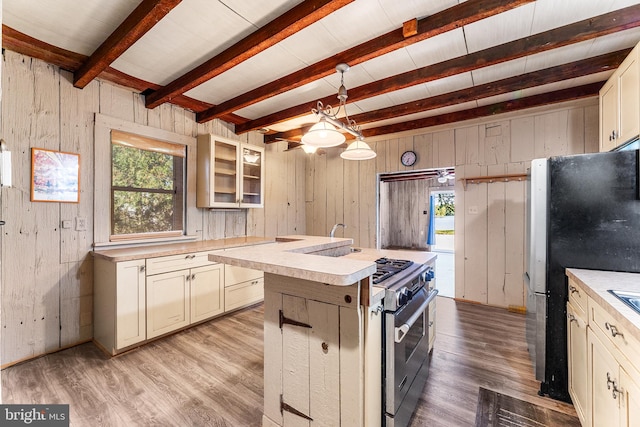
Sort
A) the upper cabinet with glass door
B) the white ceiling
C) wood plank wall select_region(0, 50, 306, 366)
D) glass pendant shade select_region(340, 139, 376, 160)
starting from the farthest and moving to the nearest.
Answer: the upper cabinet with glass door < glass pendant shade select_region(340, 139, 376, 160) < wood plank wall select_region(0, 50, 306, 366) < the white ceiling

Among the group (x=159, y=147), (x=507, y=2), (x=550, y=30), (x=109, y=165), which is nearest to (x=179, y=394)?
(x=109, y=165)

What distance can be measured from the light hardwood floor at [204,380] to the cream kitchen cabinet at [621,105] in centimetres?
196

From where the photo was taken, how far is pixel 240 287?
3.64 metres

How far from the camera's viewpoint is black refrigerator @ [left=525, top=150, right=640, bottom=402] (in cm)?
190

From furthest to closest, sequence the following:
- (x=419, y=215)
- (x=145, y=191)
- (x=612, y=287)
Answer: (x=419, y=215), (x=145, y=191), (x=612, y=287)

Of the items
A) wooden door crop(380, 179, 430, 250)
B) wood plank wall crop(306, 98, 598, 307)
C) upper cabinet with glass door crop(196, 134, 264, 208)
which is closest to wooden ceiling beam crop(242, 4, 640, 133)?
upper cabinet with glass door crop(196, 134, 264, 208)

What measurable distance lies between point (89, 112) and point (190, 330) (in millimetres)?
2366

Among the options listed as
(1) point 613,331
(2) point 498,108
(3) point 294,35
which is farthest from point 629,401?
(2) point 498,108

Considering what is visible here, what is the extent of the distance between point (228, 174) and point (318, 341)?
291cm

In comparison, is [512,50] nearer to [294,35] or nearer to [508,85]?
[508,85]

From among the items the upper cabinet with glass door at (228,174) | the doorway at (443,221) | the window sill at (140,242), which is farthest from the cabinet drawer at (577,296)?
the doorway at (443,221)

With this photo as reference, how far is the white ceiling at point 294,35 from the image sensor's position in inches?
78.5

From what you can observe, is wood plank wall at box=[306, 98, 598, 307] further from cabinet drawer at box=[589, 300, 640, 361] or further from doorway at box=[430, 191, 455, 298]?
doorway at box=[430, 191, 455, 298]

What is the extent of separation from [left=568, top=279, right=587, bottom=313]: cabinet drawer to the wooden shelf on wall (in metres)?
2.07
